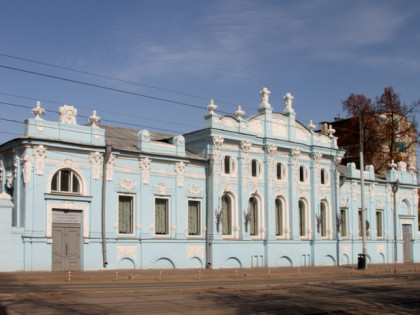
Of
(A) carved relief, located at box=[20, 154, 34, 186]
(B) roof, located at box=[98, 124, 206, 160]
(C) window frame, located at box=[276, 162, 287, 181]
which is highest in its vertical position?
(B) roof, located at box=[98, 124, 206, 160]

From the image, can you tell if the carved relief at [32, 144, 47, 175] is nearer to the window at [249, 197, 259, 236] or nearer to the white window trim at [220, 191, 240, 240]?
the white window trim at [220, 191, 240, 240]

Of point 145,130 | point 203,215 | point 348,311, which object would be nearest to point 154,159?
point 145,130

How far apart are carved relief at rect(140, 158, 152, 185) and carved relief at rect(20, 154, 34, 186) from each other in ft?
20.3

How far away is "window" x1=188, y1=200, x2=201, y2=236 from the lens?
3309 cm

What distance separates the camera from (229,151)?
113 ft

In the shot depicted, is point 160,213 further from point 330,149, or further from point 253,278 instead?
point 330,149

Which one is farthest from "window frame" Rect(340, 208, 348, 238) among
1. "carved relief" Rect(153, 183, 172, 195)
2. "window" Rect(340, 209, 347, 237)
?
"carved relief" Rect(153, 183, 172, 195)

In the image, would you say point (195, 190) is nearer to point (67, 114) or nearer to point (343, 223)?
point (67, 114)

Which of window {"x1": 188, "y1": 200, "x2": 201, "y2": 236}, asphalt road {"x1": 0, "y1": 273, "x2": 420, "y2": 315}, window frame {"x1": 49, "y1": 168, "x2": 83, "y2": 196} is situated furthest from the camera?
window {"x1": 188, "y1": 200, "x2": 201, "y2": 236}

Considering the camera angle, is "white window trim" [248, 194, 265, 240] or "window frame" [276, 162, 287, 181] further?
"window frame" [276, 162, 287, 181]

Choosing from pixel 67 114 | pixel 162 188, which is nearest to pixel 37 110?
pixel 67 114

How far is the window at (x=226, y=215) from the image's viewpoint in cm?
3431

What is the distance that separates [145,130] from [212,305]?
16402 millimetres

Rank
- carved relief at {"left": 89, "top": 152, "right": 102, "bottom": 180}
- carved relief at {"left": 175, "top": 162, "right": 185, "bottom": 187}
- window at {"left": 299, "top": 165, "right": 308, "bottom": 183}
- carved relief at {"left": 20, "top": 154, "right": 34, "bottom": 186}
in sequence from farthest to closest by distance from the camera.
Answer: window at {"left": 299, "top": 165, "right": 308, "bottom": 183} < carved relief at {"left": 175, "top": 162, "right": 185, "bottom": 187} < carved relief at {"left": 89, "top": 152, "right": 102, "bottom": 180} < carved relief at {"left": 20, "top": 154, "right": 34, "bottom": 186}
